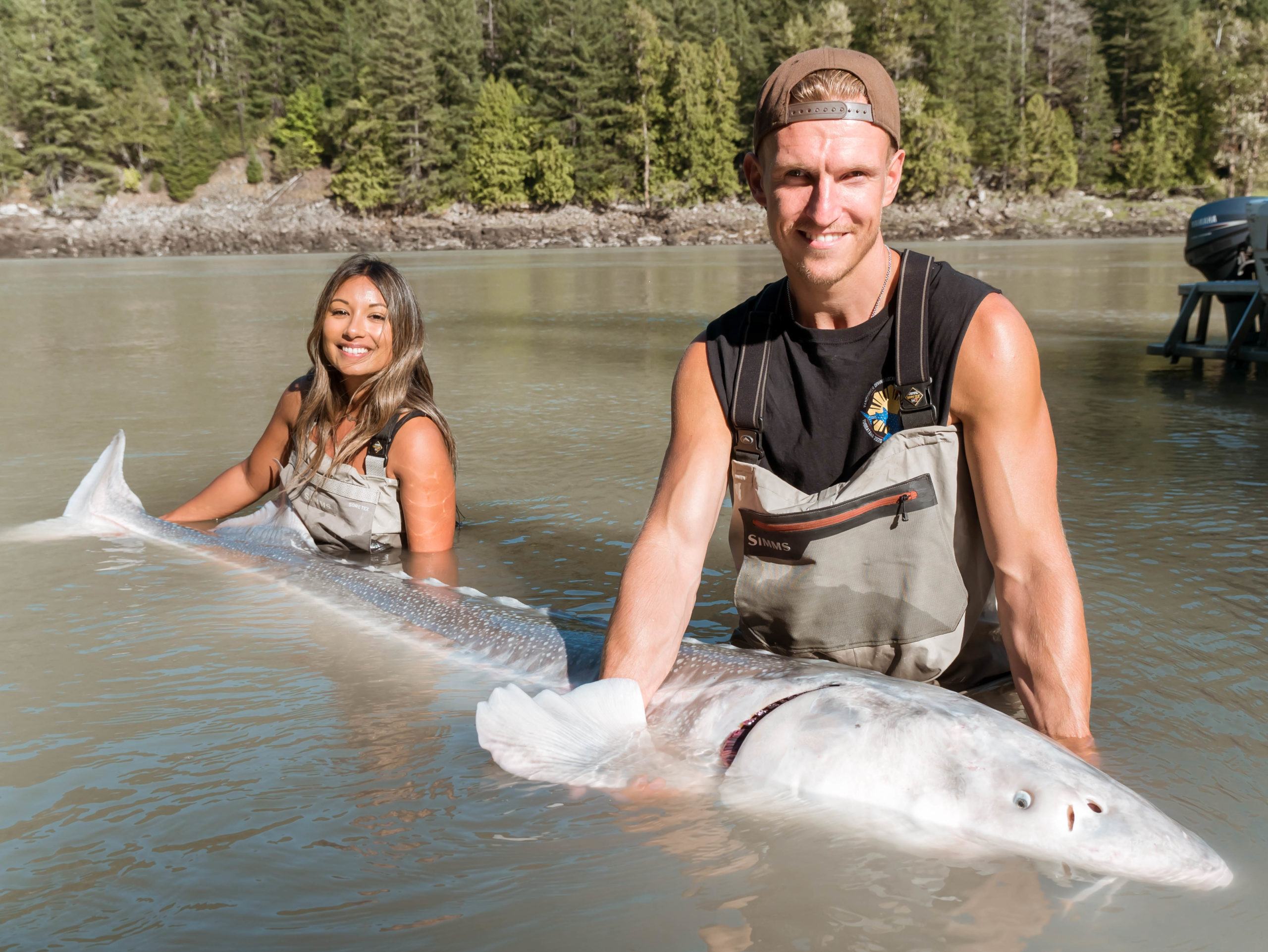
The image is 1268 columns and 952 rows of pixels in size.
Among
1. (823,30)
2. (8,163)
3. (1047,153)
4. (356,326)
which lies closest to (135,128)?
(8,163)

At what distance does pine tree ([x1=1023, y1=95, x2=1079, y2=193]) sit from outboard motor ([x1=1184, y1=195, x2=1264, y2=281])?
6470 cm

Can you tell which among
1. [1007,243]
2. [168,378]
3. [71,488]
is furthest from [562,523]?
[1007,243]

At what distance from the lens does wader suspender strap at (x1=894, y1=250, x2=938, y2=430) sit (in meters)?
3.18

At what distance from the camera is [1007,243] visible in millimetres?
54125

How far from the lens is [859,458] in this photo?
336cm

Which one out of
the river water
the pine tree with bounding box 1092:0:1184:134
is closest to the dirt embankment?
the pine tree with bounding box 1092:0:1184:134

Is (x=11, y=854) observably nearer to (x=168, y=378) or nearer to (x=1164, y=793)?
(x=1164, y=793)

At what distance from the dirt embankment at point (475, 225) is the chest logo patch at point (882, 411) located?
5703cm

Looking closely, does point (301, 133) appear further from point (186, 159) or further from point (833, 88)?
point (833, 88)

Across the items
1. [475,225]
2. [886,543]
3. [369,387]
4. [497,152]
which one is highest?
[497,152]

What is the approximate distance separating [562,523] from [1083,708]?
13.0 ft

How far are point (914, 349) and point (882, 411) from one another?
222mm

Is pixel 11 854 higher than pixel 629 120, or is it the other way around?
pixel 629 120

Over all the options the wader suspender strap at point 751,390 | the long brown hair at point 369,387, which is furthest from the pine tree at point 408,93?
the wader suspender strap at point 751,390
